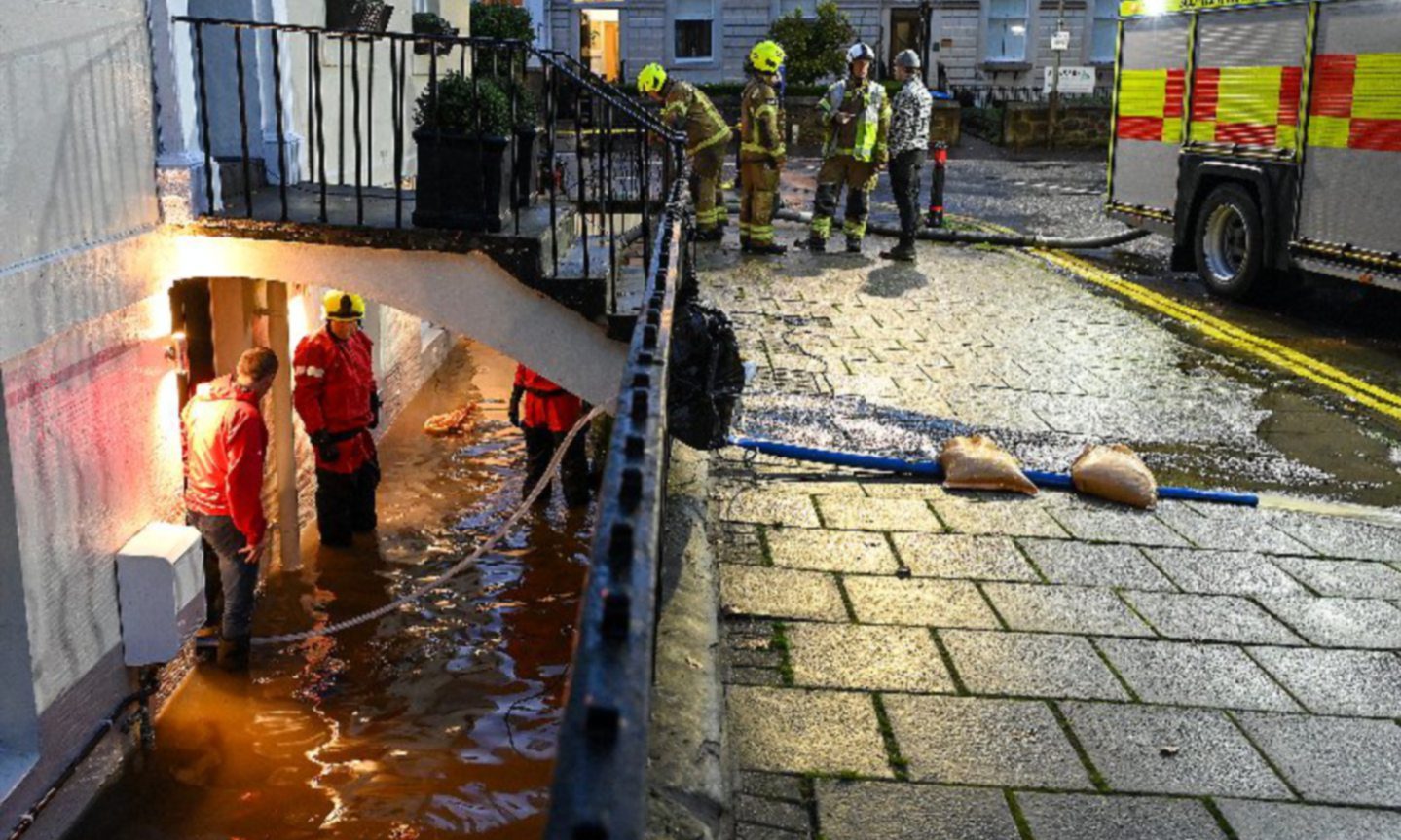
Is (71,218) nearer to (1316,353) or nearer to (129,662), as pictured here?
A: (129,662)

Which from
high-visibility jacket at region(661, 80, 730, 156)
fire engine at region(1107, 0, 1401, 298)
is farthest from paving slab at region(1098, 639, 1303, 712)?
high-visibility jacket at region(661, 80, 730, 156)

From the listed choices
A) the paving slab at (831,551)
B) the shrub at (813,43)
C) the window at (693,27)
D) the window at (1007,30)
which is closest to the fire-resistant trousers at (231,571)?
the paving slab at (831,551)

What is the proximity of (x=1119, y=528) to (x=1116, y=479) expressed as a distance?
44cm

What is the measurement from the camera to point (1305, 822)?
3.71m

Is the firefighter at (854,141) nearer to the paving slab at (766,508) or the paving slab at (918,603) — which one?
the paving slab at (766,508)

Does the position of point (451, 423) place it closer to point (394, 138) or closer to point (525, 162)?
point (525, 162)

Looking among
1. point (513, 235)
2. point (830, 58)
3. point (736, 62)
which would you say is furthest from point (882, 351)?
point (736, 62)

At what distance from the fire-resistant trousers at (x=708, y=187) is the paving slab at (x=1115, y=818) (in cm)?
1063

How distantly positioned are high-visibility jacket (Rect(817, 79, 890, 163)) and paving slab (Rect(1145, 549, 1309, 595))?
8.26 metres

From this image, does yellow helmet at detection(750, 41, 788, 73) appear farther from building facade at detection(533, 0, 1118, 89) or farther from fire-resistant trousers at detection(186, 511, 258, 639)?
building facade at detection(533, 0, 1118, 89)

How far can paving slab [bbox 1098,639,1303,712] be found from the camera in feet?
14.5

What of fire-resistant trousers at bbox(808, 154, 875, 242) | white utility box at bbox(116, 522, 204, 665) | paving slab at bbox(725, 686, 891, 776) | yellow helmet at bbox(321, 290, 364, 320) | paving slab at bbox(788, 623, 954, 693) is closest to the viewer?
paving slab at bbox(725, 686, 891, 776)

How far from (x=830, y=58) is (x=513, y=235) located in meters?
29.9

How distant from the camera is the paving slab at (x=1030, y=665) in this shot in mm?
4430
